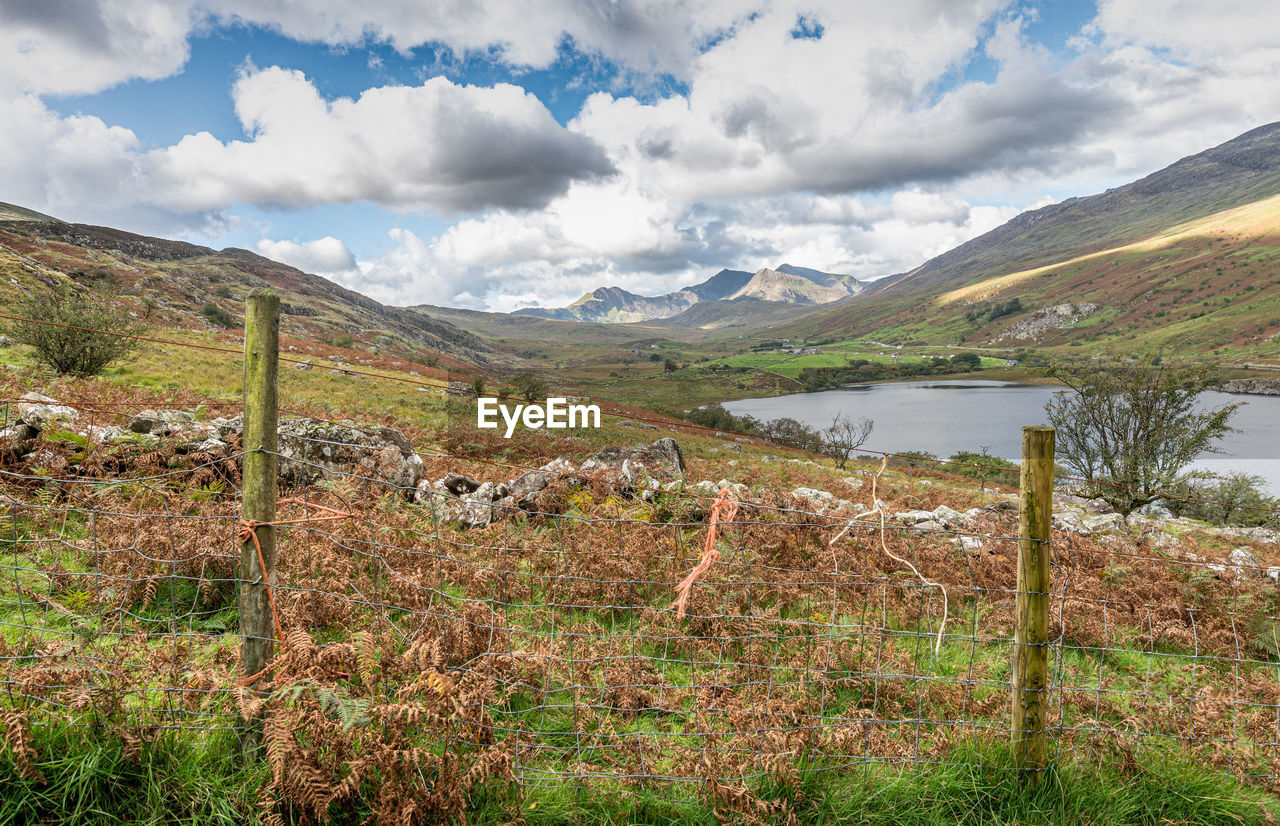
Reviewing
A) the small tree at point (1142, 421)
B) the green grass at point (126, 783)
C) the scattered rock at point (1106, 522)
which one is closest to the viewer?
the green grass at point (126, 783)

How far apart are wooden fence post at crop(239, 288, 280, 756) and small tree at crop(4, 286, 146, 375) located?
1727 cm

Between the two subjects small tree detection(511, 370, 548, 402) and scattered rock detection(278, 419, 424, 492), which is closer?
scattered rock detection(278, 419, 424, 492)

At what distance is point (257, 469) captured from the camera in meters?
3.25

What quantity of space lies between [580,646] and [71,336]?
21.4 meters

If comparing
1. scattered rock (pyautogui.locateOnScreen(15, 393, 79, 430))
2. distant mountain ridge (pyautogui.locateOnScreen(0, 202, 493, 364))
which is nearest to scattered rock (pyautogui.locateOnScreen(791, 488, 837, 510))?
scattered rock (pyautogui.locateOnScreen(15, 393, 79, 430))

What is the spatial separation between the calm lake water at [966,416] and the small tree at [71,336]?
49069 mm

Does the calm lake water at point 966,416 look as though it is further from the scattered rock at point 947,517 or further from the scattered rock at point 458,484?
the scattered rock at point 458,484

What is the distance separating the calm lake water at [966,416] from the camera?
50688mm

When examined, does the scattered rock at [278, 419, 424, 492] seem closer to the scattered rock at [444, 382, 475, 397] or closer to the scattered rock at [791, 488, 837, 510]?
the scattered rock at [444, 382, 475, 397]

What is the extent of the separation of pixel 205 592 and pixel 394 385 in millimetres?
29241

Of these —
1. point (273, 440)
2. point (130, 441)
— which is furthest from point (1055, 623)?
point (130, 441)

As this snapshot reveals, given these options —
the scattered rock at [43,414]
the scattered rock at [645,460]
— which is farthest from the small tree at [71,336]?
the scattered rock at [645,460]

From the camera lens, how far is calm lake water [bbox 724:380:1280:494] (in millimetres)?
50688

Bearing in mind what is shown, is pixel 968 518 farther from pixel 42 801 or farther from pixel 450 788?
pixel 42 801
